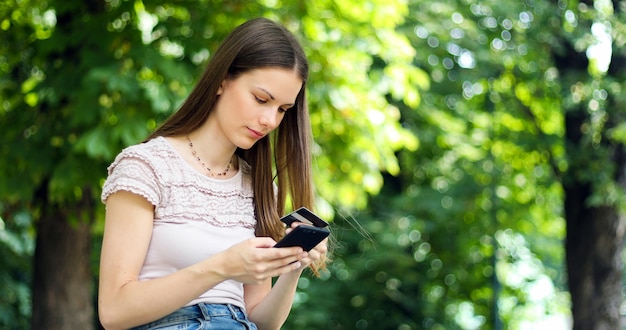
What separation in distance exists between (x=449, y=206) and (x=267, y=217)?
8.76 m

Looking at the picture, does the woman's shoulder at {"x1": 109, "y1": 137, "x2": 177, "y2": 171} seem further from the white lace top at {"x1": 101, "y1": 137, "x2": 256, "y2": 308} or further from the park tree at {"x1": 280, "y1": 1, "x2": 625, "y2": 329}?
the park tree at {"x1": 280, "y1": 1, "x2": 625, "y2": 329}

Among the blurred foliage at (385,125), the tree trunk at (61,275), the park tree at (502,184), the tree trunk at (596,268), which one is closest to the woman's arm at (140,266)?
the blurred foliage at (385,125)

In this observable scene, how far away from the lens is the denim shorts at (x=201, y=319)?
7.33 ft

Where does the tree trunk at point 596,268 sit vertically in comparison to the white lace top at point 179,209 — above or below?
below

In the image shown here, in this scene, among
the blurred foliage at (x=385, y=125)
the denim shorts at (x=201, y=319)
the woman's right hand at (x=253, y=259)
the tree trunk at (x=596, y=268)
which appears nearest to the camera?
the woman's right hand at (x=253, y=259)

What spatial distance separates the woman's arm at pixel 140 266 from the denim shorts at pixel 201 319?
5cm

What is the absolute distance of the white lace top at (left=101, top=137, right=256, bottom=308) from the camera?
2262 mm

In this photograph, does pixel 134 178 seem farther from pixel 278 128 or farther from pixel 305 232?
pixel 278 128

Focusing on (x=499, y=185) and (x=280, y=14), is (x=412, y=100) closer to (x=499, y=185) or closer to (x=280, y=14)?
(x=280, y=14)

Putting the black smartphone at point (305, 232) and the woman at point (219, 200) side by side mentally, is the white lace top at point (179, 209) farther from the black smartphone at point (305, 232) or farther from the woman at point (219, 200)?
the black smartphone at point (305, 232)

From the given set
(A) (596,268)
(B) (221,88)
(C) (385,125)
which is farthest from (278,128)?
(A) (596,268)

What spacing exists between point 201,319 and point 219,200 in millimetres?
310

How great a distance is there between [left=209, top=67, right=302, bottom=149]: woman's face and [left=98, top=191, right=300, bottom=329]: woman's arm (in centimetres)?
31

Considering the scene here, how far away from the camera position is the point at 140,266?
2.21 m
